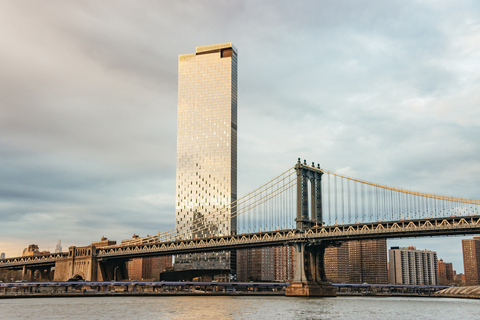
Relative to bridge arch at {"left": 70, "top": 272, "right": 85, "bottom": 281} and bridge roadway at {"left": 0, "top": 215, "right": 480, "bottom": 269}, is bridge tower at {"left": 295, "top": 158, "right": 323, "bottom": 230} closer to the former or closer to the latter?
bridge roadway at {"left": 0, "top": 215, "right": 480, "bottom": 269}

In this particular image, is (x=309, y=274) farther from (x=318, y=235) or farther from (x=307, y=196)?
(x=307, y=196)

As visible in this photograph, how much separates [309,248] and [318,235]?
593 cm

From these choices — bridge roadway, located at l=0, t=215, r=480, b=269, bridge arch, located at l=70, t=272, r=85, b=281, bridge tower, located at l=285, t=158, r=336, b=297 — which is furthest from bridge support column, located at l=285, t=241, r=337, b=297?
bridge arch, located at l=70, t=272, r=85, b=281

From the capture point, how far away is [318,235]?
106188 millimetres

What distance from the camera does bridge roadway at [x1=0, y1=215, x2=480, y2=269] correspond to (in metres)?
90.6

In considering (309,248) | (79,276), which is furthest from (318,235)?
(79,276)

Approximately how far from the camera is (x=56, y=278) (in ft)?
501

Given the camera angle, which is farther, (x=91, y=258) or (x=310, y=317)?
(x=91, y=258)

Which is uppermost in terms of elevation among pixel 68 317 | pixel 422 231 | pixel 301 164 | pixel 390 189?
pixel 301 164

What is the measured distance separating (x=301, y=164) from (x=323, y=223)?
14199 millimetres

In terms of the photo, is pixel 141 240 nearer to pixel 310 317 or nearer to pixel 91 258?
pixel 91 258

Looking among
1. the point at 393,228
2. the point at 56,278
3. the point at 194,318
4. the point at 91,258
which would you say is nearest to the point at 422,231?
the point at 393,228

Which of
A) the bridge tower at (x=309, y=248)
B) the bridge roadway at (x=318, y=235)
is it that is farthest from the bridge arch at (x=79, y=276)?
the bridge tower at (x=309, y=248)

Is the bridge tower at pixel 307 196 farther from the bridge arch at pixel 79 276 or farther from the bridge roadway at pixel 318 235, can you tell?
the bridge arch at pixel 79 276
